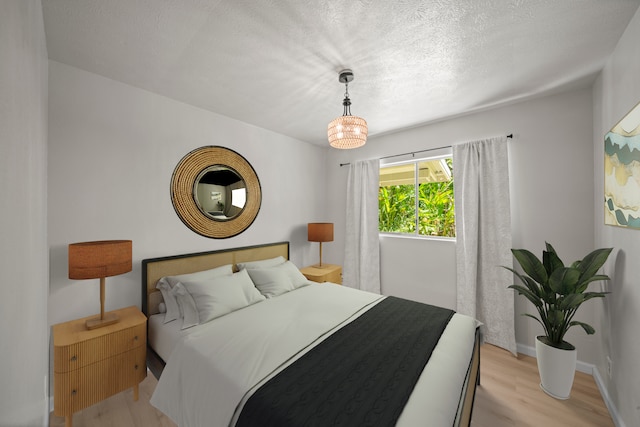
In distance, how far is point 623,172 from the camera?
1.63 meters

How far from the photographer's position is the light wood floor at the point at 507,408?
1812 millimetres

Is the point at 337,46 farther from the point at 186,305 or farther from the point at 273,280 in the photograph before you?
the point at 186,305

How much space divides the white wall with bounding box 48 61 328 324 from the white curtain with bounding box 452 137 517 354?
2774 mm

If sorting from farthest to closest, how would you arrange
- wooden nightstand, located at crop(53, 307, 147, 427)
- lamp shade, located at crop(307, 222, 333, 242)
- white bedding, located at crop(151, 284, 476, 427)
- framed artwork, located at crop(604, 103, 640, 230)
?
lamp shade, located at crop(307, 222, 333, 242), wooden nightstand, located at crop(53, 307, 147, 427), framed artwork, located at crop(604, 103, 640, 230), white bedding, located at crop(151, 284, 476, 427)

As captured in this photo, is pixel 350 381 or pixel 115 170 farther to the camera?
pixel 115 170

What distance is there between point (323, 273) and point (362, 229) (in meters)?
0.92

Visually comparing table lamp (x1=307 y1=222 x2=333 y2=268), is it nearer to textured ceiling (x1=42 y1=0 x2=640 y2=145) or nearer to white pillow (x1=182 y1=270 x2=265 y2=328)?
white pillow (x1=182 y1=270 x2=265 y2=328)

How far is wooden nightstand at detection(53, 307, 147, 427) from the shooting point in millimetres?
1661

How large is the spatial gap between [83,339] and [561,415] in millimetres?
3508

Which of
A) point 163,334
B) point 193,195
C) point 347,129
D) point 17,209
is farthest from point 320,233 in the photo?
point 17,209

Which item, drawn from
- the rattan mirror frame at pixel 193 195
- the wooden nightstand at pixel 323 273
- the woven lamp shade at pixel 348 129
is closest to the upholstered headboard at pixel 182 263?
the rattan mirror frame at pixel 193 195

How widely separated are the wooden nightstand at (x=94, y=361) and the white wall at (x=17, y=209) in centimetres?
59

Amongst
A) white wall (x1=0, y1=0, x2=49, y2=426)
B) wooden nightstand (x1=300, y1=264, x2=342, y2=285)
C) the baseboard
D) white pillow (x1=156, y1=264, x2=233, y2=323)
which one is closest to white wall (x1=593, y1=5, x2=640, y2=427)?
the baseboard

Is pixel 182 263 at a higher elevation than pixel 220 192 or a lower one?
lower
